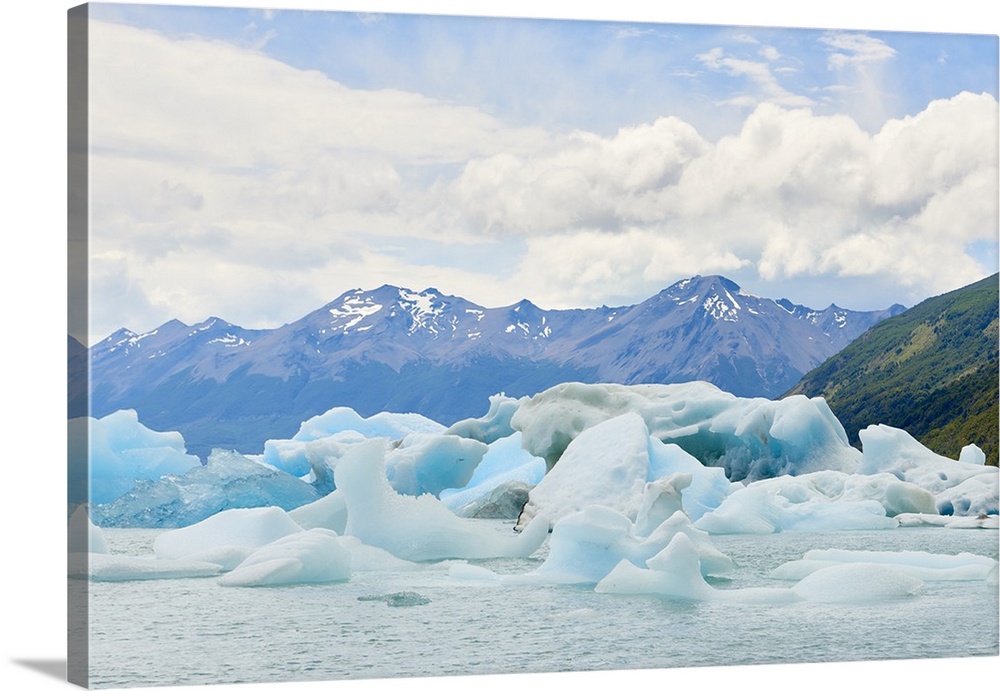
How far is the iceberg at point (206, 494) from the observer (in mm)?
9445

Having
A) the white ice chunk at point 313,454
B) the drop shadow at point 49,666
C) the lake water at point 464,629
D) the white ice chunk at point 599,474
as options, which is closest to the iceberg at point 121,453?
the lake water at point 464,629

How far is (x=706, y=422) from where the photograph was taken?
11789 millimetres

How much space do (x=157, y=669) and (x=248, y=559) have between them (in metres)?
1.01

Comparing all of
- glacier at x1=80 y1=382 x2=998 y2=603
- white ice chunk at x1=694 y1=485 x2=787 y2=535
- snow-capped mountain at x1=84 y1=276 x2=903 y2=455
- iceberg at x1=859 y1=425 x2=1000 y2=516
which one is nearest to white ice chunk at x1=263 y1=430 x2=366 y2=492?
glacier at x1=80 y1=382 x2=998 y2=603

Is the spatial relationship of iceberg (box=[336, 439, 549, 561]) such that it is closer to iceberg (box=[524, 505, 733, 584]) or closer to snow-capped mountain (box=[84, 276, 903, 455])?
iceberg (box=[524, 505, 733, 584])

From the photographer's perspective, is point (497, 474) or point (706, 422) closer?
point (706, 422)

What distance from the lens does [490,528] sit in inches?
428

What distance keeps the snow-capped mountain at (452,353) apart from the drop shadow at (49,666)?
1.55 m

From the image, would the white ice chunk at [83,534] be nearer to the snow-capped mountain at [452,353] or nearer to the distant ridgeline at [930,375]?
the snow-capped mountain at [452,353]

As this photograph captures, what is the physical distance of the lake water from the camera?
882cm

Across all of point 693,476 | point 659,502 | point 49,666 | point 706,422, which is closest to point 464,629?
point 659,502

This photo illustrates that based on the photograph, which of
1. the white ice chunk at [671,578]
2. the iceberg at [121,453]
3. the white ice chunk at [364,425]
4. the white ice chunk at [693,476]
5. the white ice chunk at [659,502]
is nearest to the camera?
the iceberg at [121,453]

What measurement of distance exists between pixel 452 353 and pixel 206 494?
2135mm

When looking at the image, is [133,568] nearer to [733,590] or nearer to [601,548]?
[601,548]
